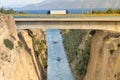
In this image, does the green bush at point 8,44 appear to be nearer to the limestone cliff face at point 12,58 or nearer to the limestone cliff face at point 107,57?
the limestone cliff face at point 12,58

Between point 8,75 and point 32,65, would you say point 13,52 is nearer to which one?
point 8,75

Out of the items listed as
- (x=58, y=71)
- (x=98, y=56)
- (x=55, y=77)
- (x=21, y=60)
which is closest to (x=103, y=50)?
(x=98, y=56)

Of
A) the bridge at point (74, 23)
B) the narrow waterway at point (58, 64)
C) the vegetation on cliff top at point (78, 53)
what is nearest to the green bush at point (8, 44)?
the bridge at point (74, 23)

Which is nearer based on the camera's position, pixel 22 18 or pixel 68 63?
pixel 22 18

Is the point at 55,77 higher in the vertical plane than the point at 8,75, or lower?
lower

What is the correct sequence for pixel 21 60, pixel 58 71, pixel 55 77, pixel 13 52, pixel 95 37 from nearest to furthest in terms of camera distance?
pixel 13 52, pixel 21 60, pixel 95 37, pixel 55 77, pixel 58 71

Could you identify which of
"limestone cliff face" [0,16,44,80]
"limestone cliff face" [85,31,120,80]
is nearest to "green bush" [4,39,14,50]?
"limestone cliff face" [0,16,44,80]
